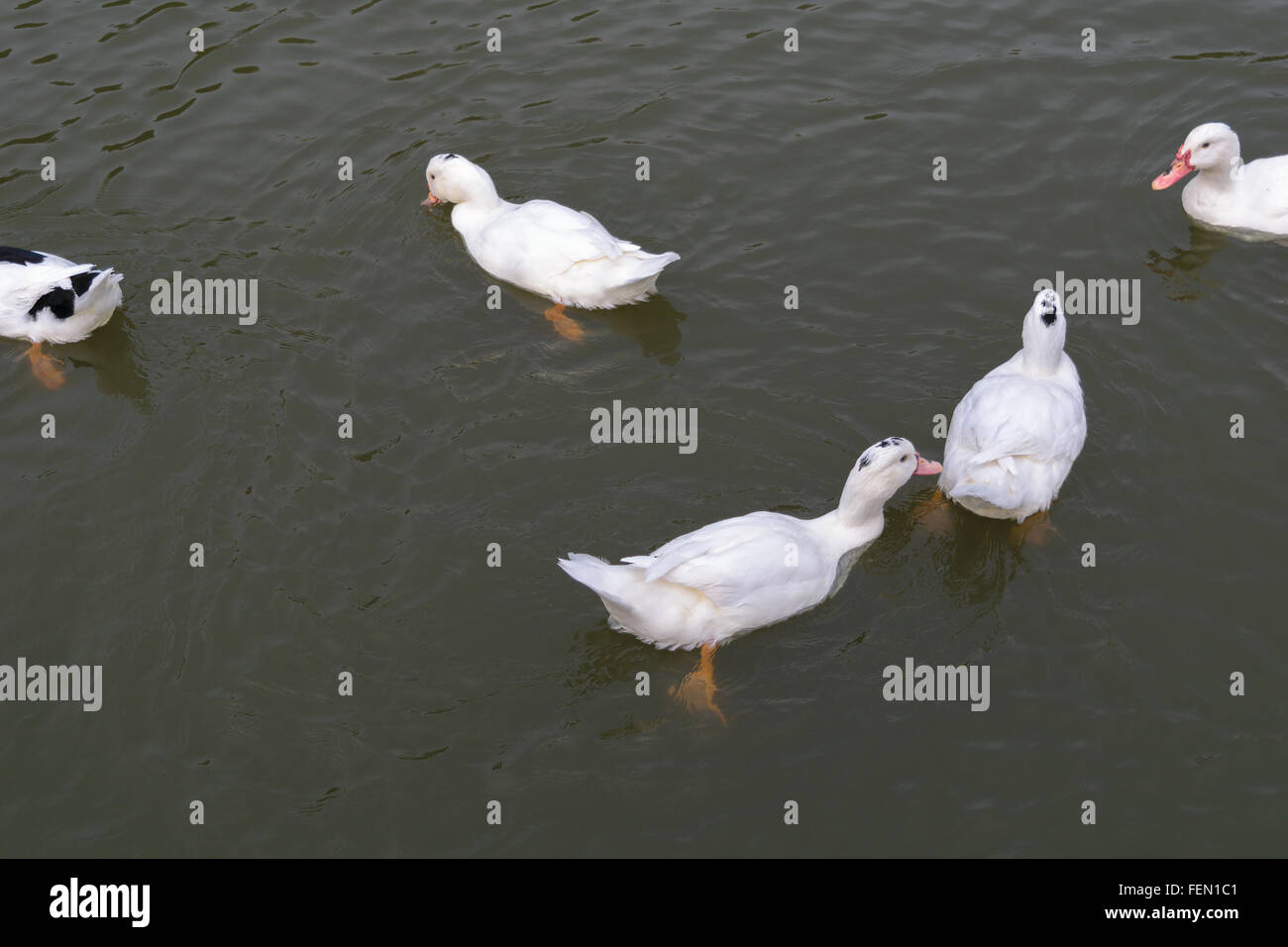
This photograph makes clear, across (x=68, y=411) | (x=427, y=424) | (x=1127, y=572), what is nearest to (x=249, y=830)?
(x=427, y=424)

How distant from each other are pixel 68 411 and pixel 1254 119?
10803mm

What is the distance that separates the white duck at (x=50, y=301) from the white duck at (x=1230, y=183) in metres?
8.87

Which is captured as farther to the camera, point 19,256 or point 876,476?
point 19,256

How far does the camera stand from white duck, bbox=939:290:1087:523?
8.40 m

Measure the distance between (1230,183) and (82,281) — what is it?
9.58 meters

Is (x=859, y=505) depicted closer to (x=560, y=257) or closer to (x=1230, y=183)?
(x=560, y=257)

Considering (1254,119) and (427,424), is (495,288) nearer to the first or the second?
(427,424)

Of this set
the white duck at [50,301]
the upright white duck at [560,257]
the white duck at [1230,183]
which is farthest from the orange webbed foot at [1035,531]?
the white duck at [50,301]

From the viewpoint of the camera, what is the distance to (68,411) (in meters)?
9.88

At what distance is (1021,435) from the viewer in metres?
8.41

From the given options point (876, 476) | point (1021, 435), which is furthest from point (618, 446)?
point (1021, 435)

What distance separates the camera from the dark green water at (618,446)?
291 inches

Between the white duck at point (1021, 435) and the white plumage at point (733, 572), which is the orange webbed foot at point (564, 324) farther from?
the white duck at point (1021, 435)

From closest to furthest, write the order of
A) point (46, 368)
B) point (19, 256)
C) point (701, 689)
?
1. point (701, 689)
2. point (46, 368)
3. point (19, 256)
